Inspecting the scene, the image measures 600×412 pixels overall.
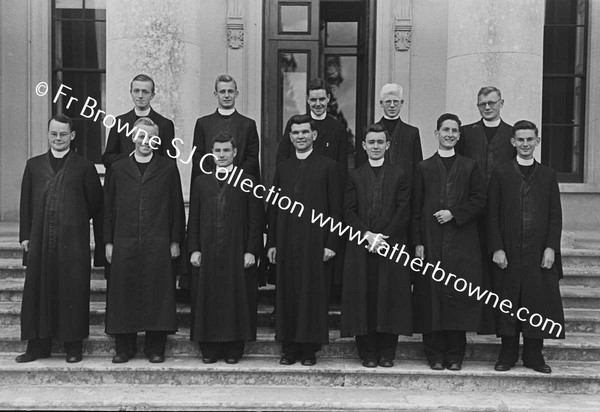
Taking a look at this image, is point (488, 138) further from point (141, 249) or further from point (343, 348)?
point (141, 249)

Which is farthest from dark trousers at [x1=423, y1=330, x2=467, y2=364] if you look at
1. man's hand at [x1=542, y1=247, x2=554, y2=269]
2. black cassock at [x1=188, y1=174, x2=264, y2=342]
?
black cassock at [x1=188, y1=174, x2=264, y2=342]

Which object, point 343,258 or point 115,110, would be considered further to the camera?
point 115,110

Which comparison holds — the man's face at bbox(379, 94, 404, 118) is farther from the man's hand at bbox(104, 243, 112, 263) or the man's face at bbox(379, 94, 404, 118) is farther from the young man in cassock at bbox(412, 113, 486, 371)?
the man's hand at bbox(104, 243, 112, 263)

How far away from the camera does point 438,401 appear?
17.9 feet

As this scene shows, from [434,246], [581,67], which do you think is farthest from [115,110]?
[581,67]

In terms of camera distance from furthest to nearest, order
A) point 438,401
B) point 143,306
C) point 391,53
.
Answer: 1. point 391,53
2. point 143,306
3. point 438,401

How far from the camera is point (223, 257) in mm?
5910

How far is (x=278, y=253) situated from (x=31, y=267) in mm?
2048

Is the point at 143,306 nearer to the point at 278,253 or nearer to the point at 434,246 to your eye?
the point at 278,253

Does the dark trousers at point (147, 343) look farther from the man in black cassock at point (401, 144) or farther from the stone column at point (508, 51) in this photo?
the stone column at point (508, 51)

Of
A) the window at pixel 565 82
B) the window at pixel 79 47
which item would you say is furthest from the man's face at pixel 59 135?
the window at pixel 565 82

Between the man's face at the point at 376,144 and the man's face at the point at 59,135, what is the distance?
2537 millimetres

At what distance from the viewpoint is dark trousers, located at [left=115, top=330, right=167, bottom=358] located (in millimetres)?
5926

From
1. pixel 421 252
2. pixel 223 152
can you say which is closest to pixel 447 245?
pixel 421 252
